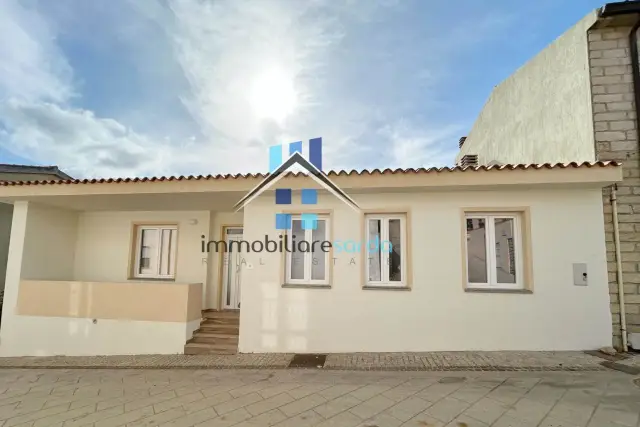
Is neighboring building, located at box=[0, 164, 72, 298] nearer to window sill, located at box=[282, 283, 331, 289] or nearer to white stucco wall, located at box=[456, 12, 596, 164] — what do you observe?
window sill, located at box=[282, 283, 331, 289]

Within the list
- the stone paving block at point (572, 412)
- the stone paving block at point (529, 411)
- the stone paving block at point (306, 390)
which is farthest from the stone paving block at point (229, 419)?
the stone paving block at point (572, 412)

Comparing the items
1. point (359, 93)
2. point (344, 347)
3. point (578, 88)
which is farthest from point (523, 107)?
point (344, 347)

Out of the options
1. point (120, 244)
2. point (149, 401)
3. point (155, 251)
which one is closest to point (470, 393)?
point (149, 401)

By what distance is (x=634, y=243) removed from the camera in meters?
6.78

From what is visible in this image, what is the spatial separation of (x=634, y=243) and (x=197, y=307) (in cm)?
1032

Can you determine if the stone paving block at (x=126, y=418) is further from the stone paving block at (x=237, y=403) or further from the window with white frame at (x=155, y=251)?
the window with white frame at (x=155, y=251)

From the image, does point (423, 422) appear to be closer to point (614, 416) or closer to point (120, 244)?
point (614, 416)

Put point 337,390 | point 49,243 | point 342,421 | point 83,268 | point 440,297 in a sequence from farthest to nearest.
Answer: point 83,268, point 49,243, point 440,297, point 337,390, point 342,421

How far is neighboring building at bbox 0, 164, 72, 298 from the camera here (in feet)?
42.3

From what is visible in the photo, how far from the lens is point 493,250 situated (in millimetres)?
7160

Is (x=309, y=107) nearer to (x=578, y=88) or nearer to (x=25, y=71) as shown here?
(x=578, y=88)

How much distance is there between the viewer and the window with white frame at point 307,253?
766cm

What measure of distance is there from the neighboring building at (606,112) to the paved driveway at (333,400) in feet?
8.08

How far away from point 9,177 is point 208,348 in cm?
1279
